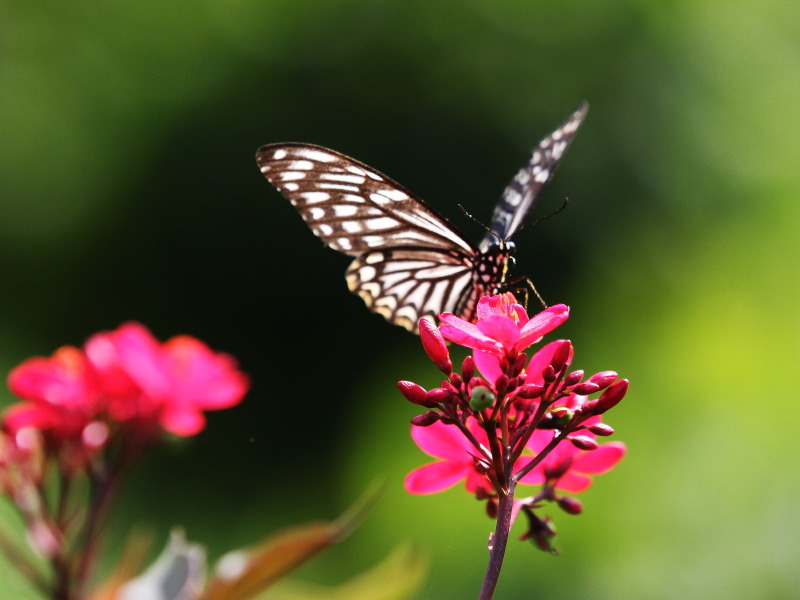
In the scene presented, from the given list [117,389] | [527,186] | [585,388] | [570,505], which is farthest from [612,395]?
[527,186]

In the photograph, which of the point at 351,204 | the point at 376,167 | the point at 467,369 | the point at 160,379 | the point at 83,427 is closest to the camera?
the point at 467,369

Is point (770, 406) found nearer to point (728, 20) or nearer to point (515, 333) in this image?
point (515, 333)

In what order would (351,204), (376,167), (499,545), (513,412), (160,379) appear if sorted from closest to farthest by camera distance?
(499,545) → (513,412) → (160,379) → (351,204) → (376,167)

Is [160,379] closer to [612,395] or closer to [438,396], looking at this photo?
[438,396]

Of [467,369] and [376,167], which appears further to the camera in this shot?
[376,167]

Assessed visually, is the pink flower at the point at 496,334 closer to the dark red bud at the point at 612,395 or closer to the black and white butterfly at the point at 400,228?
the dark red bud at the point at 612,395

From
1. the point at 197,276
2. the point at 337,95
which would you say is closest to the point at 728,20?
the point at 337,95
